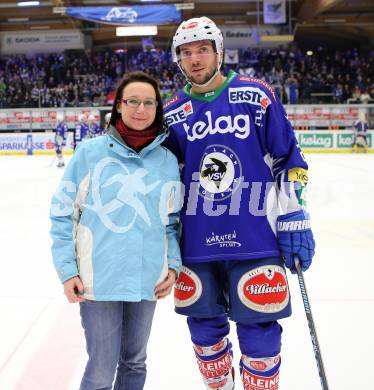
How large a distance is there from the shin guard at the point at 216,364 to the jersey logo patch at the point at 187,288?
184mm

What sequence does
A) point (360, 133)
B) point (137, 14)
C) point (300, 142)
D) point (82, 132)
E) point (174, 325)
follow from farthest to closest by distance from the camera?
point (300, 142) < point (137, 14) < point (360, 133) < point (82, 132) < point (174, 325)

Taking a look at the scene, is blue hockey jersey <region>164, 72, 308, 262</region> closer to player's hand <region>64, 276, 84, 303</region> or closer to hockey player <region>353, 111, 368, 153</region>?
player's hand <region>64, 276, 84, 303</region>

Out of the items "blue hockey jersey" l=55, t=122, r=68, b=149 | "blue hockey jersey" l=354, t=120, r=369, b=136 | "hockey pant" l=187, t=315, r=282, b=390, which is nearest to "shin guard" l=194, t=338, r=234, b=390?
"hockey pant" l=187, t=315, r=282, b=390

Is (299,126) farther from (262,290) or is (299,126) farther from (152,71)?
(262,290)

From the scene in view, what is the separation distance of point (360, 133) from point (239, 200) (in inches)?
502

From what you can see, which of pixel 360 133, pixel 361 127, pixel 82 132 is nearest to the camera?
pixel 82 132

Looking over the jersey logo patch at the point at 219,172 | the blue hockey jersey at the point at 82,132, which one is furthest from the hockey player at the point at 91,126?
the jersey logo patch at the point at 219,172

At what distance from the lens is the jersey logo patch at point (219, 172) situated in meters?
1.65

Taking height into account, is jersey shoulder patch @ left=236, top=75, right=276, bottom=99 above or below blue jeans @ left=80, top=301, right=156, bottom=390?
above

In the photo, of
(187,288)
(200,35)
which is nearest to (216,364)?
(187,288)

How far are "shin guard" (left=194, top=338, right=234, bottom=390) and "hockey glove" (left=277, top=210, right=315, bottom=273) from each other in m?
0.41

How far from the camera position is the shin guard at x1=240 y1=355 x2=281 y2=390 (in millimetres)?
1665

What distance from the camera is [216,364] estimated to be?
1.77 m

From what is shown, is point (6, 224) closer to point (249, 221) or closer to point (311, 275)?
point (311, 275)
